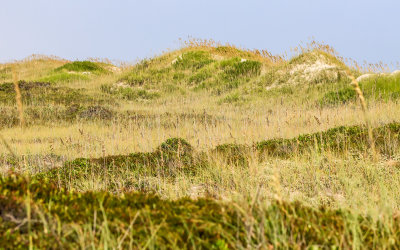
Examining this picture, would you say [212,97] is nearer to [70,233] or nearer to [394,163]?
[394,163]

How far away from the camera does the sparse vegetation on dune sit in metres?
2.66

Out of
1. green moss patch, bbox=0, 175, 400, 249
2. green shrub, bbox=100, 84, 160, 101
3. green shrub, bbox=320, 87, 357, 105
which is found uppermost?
green shrub, bbox=100, 84, 160, 101

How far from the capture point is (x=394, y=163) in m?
7.34

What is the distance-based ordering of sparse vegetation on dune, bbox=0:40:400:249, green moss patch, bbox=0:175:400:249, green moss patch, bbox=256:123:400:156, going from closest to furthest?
green moss patch, bbox=0:175:400:249
sparse vegetation on dune, bbox=0:40:400:249
green moss patch, bbox=256:123:400:156

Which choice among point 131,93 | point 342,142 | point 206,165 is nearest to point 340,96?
point 342,142

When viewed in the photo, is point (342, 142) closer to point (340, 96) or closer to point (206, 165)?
point (206, 165)

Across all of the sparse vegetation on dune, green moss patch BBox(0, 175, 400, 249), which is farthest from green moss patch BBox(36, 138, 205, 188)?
green moss patch BBox(0, 175, 400, 249)

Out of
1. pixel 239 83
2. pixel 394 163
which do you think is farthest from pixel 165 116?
pixel 394 163

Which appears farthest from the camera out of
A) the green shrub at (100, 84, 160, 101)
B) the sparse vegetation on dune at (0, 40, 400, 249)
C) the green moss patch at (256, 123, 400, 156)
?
the green shrub at (100, 84, 160, 101)

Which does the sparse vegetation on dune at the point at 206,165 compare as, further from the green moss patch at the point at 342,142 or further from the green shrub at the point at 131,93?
the green shrub at the point at 131,93

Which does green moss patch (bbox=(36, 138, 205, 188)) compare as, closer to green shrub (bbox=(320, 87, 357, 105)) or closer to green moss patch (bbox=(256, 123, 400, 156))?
green moss patch (bbox=(256, 123, 400, 156))

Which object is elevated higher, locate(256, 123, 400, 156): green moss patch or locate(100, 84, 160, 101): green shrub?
locate(100, 84, 160, 101): green shrub

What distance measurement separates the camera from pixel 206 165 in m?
7.68

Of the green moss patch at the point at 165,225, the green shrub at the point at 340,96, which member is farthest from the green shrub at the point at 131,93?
the green moss patch at the point at 165,225
